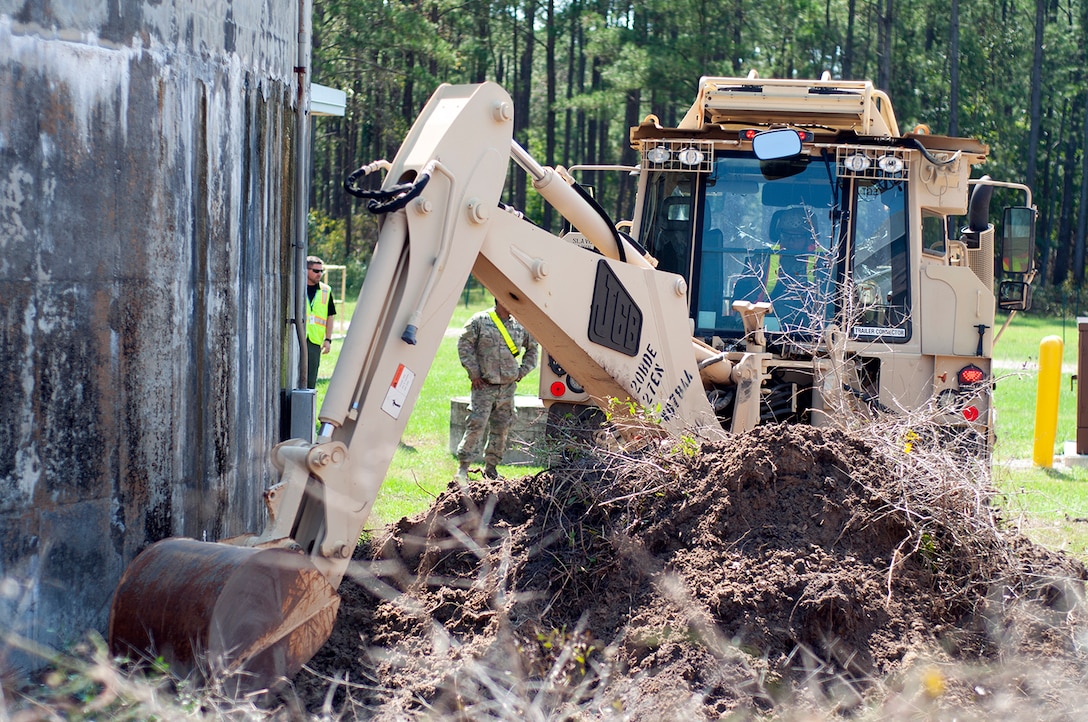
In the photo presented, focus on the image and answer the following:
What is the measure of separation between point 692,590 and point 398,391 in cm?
148

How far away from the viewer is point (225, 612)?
4.01 m

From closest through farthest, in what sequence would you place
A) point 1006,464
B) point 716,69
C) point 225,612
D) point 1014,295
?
point 225,612 → point 1006,464 → point 1014,295 → point 716,69

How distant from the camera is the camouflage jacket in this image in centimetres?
972

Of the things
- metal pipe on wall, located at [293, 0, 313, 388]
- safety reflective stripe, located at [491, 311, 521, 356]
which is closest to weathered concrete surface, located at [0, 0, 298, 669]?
metal pipe on wall, located at [293, 0, 313, 388]

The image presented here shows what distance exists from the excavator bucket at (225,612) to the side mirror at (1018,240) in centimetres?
516

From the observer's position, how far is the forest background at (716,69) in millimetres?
40656

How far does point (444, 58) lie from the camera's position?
3725cm

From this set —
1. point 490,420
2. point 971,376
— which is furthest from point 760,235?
point 490,420

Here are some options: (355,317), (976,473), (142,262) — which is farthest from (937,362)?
(142,262)

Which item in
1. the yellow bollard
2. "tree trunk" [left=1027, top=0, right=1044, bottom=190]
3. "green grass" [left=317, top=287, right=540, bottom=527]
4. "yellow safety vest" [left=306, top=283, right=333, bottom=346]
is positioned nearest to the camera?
"green grass" [left=317, top=287, right=540, bottom=527]

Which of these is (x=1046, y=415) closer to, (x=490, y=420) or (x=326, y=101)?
(x=490, y=420)

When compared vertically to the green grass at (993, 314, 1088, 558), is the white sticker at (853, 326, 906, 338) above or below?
above

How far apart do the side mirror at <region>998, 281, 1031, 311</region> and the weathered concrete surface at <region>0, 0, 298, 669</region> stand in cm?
499

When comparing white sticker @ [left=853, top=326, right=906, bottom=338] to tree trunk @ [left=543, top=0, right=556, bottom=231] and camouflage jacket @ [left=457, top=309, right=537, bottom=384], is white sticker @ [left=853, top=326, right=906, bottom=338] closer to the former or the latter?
camouflage jacket @ [left=457, top=309, right=537, bottom=384]
